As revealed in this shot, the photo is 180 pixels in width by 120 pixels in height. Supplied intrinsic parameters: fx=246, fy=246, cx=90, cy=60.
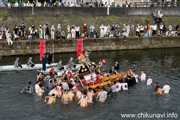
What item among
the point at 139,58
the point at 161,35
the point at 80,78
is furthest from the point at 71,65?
the point at 161,35

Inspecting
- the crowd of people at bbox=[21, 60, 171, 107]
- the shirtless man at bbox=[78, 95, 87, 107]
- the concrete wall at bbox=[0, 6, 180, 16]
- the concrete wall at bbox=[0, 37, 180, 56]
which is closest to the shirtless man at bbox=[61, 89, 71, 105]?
the crowd of people at bbox=[21, 60, 171, 107]

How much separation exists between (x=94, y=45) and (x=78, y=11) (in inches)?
332

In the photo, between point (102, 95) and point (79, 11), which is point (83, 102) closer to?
point (102, 95)

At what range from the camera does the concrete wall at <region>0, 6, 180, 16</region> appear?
43406 mm

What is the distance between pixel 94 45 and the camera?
41.7 meters

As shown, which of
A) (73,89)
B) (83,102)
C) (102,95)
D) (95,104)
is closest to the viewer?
(83,102)

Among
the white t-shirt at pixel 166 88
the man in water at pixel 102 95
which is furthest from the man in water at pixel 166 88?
the man in water at pixel 102 95

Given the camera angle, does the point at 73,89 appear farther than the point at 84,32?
No

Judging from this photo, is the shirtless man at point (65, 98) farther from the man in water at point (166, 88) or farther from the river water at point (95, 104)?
the man in water at point (166, 88)

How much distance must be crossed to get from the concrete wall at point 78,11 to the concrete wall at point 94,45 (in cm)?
731

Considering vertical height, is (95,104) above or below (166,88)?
below

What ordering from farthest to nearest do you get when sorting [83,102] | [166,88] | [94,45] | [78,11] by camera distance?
1. [78,11]
2. [94,45]
3. [166,88]
4. [83,102]

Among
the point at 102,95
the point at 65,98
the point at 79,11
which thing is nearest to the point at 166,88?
the point at 102,95

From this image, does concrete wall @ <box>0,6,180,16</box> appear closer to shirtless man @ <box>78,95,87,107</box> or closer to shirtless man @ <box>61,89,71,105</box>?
shirtless man @ <box>61,89,71,105</box>
